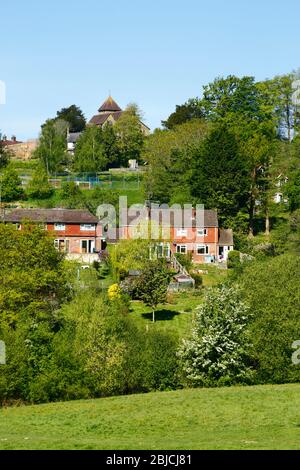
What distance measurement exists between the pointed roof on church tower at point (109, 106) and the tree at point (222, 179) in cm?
4261

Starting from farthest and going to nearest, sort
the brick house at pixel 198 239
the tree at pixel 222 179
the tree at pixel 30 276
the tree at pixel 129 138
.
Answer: the tree at pixel 129 138, the tree at pixel 222 179, the brick house at pixel 198 239, the tree at pixel 30 276

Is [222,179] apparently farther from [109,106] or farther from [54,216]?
[109,106]

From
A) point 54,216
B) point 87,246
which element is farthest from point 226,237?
point 54,216

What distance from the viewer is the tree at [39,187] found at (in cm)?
7862

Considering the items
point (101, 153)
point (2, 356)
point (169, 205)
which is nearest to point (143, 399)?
point (2, 356)

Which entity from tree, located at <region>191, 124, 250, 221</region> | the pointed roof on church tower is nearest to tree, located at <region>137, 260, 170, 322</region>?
tree, located at <region>191, 124, 250, 221</region>

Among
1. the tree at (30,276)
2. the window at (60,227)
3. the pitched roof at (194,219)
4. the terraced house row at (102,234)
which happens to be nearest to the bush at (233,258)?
the terraced house row at (102,234)

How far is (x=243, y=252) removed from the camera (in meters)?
66.6

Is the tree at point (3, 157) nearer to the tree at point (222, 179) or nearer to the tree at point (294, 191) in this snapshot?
the tree at point (222, 179)

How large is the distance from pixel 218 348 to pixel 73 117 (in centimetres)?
7632

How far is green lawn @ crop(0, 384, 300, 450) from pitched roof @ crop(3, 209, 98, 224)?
30.2 m

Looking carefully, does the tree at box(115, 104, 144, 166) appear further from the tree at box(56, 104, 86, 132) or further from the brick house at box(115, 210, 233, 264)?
the brick house at box(115, 210, 233, 264)

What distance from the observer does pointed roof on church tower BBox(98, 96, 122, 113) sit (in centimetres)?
11369
